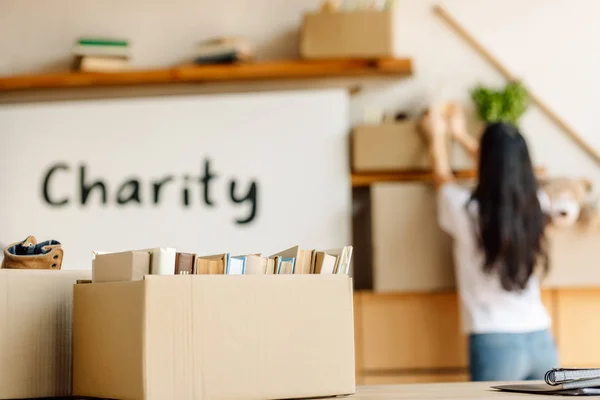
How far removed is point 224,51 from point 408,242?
110 centimetres

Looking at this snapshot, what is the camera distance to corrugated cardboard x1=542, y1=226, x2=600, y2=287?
3277mm

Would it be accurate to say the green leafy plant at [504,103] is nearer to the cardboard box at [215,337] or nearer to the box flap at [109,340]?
the cardboard box at [215,337]

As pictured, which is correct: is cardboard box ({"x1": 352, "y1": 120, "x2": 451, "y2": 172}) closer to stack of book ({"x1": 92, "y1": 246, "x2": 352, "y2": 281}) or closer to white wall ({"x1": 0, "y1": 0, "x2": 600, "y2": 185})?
white wall ({"x1": 0, "y1": 0, "x2": 600, "y2": 185})

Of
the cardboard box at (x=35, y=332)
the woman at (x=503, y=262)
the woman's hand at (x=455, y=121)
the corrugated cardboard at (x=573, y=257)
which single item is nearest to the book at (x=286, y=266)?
the cardboard box at (x=35, y=332)

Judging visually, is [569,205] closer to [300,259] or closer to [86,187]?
[86,187]

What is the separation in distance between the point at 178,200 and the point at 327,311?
7.85 ft

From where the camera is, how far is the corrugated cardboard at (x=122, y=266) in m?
1.14

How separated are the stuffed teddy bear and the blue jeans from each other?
535 millimetres

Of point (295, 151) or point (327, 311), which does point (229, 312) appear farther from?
point (295, 151)

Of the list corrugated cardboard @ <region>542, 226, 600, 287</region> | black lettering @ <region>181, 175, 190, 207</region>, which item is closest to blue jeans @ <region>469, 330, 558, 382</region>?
corrugated cardboard @ <region>542, 226, 600, 287</region>

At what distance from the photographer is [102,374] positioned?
1.20m

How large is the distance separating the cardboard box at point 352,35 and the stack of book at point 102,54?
Answer: 0.78 metres

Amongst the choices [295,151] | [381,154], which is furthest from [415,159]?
[295,151]

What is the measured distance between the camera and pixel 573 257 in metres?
3.30
